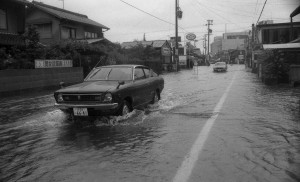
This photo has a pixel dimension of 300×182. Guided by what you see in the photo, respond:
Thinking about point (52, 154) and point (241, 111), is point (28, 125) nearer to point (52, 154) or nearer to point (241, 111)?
point (52, 154)

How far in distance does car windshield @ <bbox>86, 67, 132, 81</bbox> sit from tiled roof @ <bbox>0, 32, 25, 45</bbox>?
14457 millimetres

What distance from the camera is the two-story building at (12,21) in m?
22.3

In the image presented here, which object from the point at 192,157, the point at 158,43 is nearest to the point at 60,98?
the point at 192,157

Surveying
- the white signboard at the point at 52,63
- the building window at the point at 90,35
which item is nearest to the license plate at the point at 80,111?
the white signboard at the point at 52,63

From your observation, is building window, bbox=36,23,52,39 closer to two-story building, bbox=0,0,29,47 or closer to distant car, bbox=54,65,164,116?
two-story building, bbox=0,0,29,47

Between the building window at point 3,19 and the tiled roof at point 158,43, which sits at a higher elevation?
the tiled roof at point 158,43

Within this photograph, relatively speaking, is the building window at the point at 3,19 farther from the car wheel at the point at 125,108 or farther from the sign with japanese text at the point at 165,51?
the sign with japanese text at the point at 165,51

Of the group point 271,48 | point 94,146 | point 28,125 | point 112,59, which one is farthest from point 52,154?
point 112,59

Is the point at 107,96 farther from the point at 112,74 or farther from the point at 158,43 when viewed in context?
the point at 158,43

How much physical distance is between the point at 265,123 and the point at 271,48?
40.2ft

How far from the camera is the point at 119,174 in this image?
4395 mm

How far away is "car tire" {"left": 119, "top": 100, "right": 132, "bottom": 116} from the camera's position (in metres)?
7.89

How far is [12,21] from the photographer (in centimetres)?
2408

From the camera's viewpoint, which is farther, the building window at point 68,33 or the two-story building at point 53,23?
the building window at point 68,33
